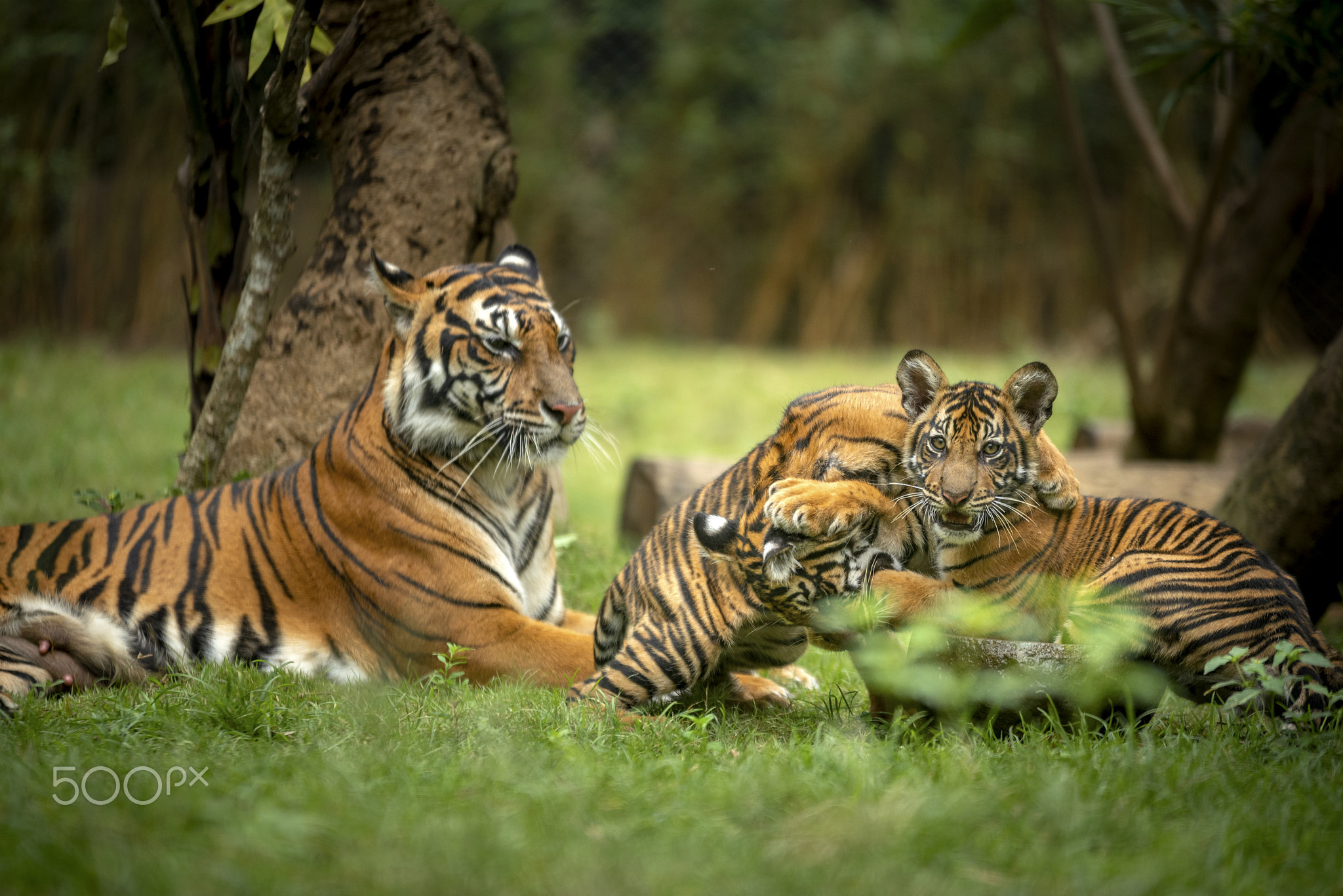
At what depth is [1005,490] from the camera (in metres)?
2.93

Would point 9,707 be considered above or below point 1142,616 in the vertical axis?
below

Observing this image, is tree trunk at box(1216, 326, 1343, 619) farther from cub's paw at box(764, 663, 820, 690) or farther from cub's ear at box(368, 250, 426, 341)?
cub's ear at box(368, 250, 426, 341)

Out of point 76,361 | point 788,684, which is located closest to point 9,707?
point 788,684

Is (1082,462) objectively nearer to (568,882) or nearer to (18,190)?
(568,882)

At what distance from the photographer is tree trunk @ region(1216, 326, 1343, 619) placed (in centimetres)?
387

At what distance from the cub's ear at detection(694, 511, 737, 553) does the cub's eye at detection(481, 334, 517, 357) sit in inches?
34.8

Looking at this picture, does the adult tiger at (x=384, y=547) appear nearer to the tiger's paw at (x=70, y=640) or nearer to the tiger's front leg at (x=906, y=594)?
the tiger's paw at (x=70, y=640)

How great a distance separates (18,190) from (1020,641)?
31.9 ft

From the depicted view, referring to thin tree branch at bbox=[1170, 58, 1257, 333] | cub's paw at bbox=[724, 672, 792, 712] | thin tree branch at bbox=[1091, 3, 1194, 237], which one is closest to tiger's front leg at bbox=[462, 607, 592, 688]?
cub's paw at bbox=[724, 672, 792, 712]

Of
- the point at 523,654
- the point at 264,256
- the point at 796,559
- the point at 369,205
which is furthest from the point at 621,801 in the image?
the point at 369,205

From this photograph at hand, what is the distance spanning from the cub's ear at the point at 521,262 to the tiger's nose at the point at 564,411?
2.07 feet

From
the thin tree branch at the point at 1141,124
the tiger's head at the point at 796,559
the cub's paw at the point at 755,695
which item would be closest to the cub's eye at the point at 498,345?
the tiger's head at the point at 796,559

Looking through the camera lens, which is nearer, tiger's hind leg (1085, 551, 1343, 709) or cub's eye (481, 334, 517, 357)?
tiger's hind leg (1085, 551, 1343, 709)

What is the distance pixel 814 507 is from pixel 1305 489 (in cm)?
239
